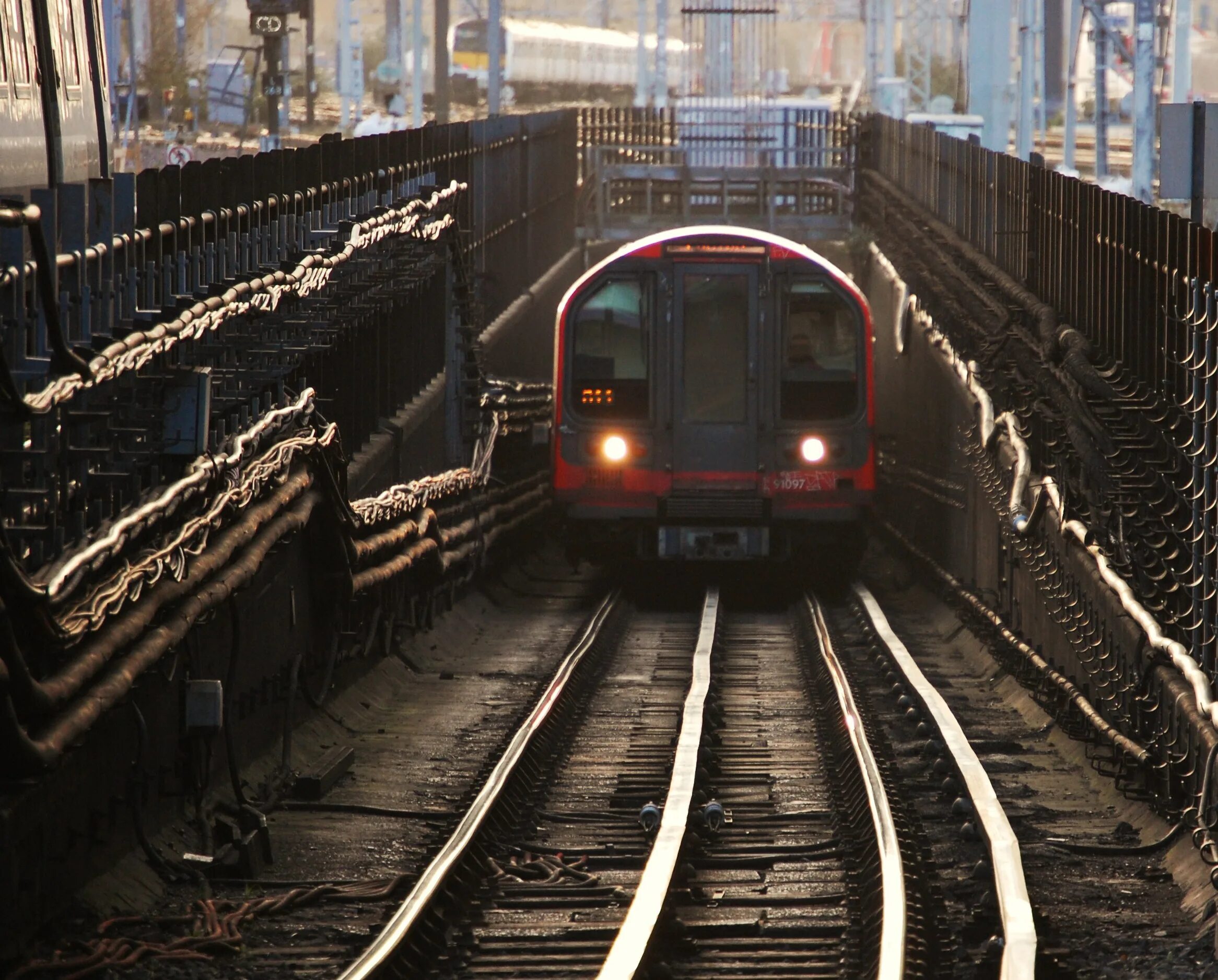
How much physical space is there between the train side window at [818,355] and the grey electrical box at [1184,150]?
6.49 metres

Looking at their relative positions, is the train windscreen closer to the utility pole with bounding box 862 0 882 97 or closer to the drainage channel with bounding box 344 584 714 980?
the drainage channel with bounding box 344 584 714 980

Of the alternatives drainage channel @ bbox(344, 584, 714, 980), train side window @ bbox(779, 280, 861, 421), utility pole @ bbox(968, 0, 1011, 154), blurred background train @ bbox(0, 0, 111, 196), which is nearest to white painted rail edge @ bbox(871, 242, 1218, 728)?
train side window @ bbox(779, 280, 861, 421)

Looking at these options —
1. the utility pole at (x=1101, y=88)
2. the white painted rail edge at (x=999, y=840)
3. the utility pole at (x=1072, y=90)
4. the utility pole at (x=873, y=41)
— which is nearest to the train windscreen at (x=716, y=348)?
the white painted rail edge at (x=999, y=840)

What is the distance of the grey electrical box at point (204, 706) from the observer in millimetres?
8633

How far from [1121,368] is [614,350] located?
20.6 feet

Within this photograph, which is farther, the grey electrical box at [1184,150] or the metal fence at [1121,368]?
the grey electrical box at [1184,150]

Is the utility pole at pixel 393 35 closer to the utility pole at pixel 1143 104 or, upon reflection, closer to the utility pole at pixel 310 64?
the utility pole at pixel 310 64

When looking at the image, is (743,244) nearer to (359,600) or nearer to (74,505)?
(359,600)

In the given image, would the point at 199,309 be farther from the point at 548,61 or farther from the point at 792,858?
the point at 548,61

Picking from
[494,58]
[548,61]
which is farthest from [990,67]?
[548,61]

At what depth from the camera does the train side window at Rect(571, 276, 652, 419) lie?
18.0 meters

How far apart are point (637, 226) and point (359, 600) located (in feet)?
79.4

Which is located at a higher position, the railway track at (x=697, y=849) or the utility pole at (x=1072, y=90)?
the utility pole at (x=1072, y=90)

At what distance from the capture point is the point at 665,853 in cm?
823
